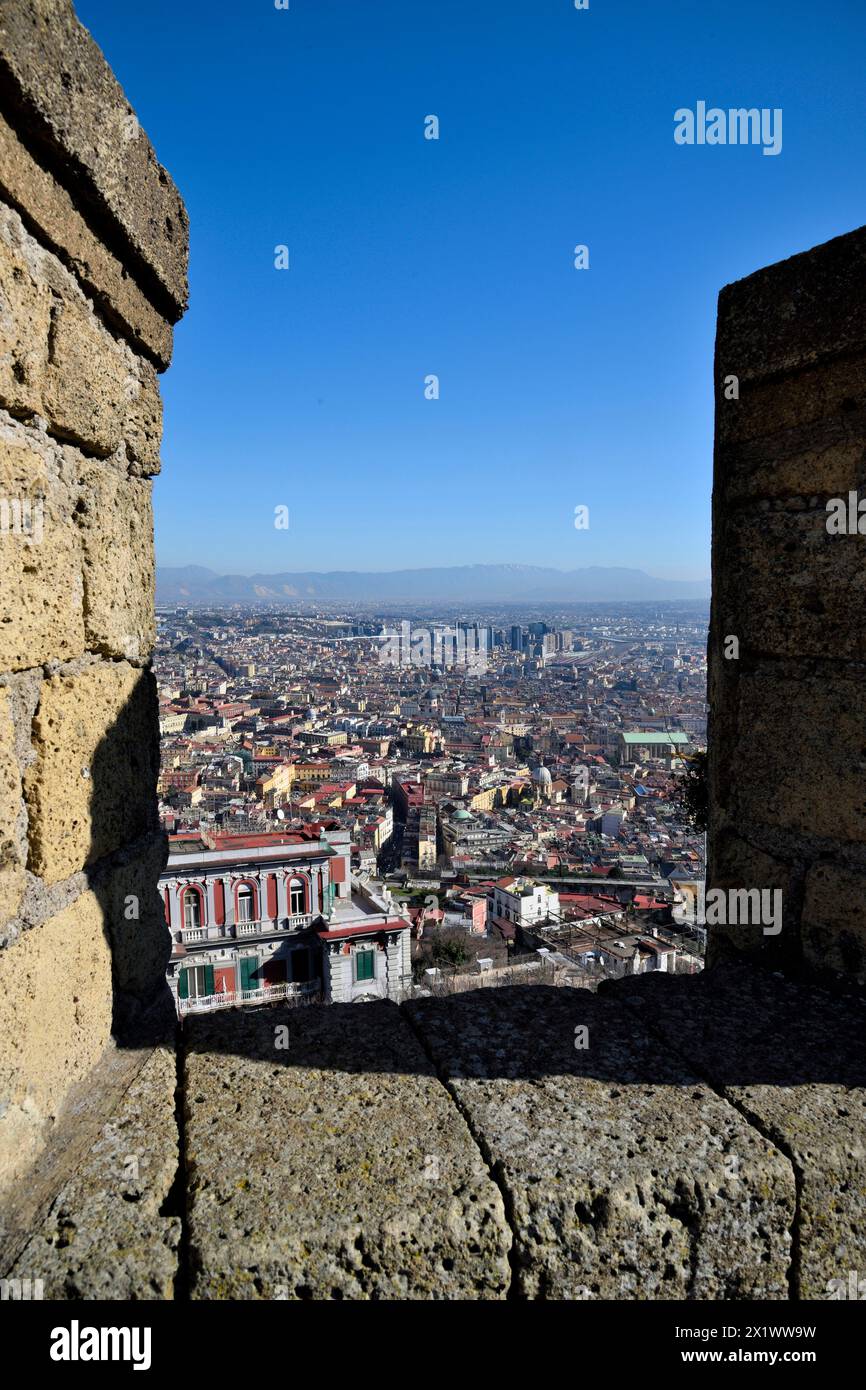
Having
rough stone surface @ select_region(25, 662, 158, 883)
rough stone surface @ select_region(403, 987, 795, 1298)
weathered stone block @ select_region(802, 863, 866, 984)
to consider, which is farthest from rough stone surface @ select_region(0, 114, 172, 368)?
weathered stone block @ select_region(802, 863, 866, 984)

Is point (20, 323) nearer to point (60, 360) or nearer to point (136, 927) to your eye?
point (60, 360)

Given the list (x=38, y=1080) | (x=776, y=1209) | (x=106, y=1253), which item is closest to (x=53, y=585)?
(x=38, y=1080)

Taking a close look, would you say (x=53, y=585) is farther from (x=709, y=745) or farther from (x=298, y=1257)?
(x=709, y=745)

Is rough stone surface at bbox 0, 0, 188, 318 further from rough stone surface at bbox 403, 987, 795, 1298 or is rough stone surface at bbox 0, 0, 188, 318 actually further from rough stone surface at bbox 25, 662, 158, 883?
rough stone surface at bbox 403, 987, 795, 1298

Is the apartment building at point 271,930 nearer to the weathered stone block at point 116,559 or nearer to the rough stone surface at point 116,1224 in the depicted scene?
the weathered stone block at point 116,559

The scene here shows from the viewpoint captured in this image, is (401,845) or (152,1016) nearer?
(152,1016)

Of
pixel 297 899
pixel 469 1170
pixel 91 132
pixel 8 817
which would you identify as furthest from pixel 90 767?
pixel 297 899

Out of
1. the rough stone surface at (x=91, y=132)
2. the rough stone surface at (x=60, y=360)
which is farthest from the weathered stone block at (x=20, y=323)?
the rough stone surface at (x=91, y=132)

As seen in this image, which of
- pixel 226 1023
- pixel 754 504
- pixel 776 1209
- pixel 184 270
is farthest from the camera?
pixel 754 504
